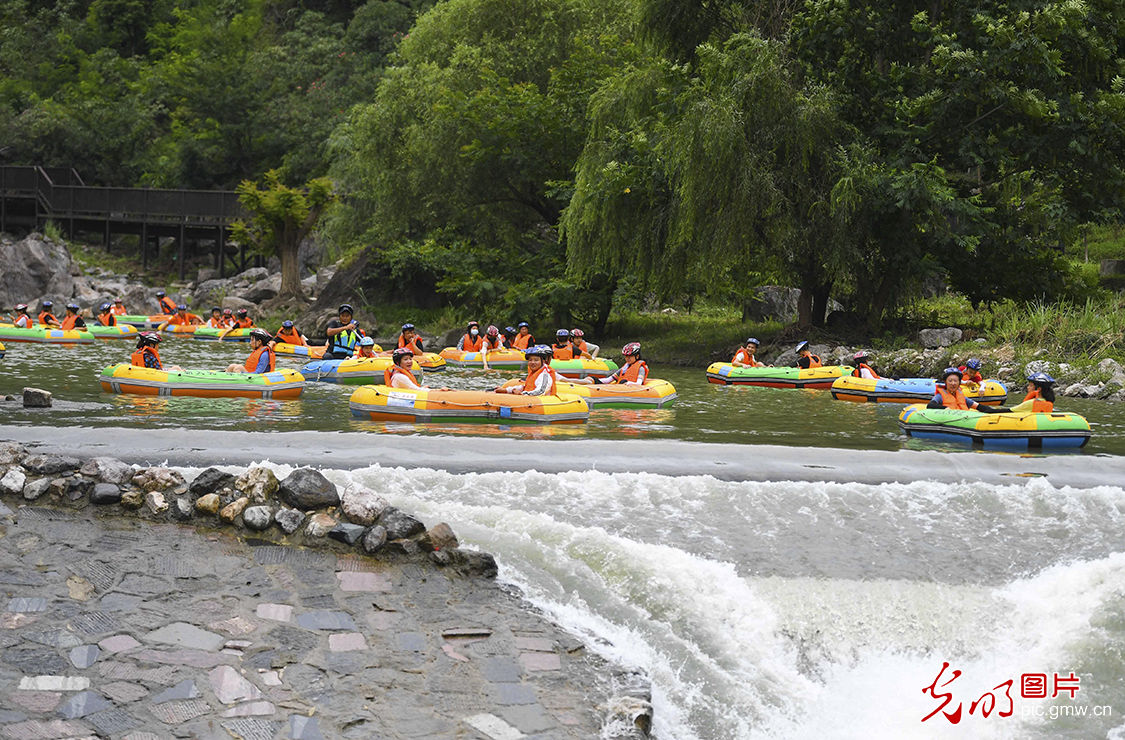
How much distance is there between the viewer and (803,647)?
6.52 meters

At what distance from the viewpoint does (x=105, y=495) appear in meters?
7.36

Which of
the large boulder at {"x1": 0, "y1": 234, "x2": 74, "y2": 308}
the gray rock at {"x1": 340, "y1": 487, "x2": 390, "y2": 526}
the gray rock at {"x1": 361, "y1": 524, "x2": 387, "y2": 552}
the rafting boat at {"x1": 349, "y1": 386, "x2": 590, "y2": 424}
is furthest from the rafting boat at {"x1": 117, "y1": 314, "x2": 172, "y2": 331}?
the gray rock at {"x1": 361, "y1": 524, "x2": 387, "y2": 552}

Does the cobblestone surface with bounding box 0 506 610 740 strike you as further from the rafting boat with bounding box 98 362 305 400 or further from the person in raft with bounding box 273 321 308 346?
the person in raft with bounding box 273 321 308 346

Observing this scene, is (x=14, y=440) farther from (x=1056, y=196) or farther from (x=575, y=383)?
(x=1056, y=196)

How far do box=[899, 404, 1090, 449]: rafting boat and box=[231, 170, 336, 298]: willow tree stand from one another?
23.6 m

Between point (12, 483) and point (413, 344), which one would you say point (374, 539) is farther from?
point (413, 344)

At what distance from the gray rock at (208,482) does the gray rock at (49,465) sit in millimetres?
933

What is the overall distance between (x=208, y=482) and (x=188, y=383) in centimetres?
747

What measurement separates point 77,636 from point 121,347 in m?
19.7

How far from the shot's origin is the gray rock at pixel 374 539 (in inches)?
275

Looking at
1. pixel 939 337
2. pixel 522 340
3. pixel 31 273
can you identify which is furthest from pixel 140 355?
pixel 31 273

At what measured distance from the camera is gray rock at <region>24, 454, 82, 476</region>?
24.9 feet

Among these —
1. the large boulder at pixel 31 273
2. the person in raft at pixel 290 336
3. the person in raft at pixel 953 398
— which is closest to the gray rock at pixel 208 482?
the person in raft at pixel 953 398

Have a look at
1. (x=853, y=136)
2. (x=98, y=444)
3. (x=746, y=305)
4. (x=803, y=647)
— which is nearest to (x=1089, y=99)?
(x=853, y=136)
